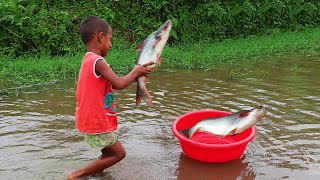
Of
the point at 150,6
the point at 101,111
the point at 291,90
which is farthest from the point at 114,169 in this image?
the point at 150,6

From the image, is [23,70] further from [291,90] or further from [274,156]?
[274,156]

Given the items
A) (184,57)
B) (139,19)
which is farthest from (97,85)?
(139,19)

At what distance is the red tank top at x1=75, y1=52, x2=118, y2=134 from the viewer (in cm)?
382

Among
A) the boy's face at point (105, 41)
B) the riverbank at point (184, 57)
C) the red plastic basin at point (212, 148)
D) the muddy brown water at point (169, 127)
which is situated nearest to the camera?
the boy's face at point (105, 41)

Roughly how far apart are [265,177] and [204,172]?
586 millimetres

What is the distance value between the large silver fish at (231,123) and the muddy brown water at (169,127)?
34 cm

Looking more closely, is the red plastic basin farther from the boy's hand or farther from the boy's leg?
the boy's hand

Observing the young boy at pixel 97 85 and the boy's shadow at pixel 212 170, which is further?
the boy's shadow at pixel 212 170

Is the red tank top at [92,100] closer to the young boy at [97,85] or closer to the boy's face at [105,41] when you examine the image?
the young boy at [97,85]

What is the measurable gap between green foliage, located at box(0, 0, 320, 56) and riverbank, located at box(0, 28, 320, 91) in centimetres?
53

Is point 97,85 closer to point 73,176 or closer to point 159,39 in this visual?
point 159,39

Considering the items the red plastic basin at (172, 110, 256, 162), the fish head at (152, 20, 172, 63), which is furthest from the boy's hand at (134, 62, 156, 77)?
the red plastic basin at (172, 110, 256, 162)

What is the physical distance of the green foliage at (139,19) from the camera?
33.0ft

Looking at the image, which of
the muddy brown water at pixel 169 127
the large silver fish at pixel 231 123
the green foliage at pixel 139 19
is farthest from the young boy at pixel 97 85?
the green foliage at pixel 139 19
